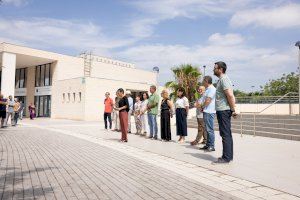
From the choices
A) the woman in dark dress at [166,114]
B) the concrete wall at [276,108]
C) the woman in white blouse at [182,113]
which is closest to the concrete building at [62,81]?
the concrete wall at [276,108]

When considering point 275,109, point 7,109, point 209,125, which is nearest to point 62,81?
point 7,109

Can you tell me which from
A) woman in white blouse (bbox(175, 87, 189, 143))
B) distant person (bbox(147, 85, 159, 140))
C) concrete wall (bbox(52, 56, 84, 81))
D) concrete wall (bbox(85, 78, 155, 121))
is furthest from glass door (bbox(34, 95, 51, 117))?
woman in white blouse (bbox(175, 87, 189, 143))

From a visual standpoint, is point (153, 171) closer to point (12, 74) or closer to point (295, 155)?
point (295, 155)

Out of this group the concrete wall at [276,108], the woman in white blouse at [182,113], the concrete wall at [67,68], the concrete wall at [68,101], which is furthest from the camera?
the concrete wall at [67,68]

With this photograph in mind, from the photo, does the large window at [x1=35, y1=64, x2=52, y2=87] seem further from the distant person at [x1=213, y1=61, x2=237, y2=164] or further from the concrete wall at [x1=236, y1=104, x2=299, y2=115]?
the distant person at [x1=213, y1=61, x2=237, y2=164]

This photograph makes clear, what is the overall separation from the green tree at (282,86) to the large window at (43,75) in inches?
1451

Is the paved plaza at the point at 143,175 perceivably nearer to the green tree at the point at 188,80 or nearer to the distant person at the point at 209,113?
the distant person at the point at 209,113

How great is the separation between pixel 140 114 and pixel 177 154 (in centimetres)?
516

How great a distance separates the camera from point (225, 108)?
6.57 meters

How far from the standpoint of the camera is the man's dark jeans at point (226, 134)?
21.1ft

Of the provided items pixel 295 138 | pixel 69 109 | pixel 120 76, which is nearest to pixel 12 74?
pixel 69 109

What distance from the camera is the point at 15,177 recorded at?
5.11 metres

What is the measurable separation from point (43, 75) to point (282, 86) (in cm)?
3838

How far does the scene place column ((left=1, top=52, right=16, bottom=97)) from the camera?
2848 cm
